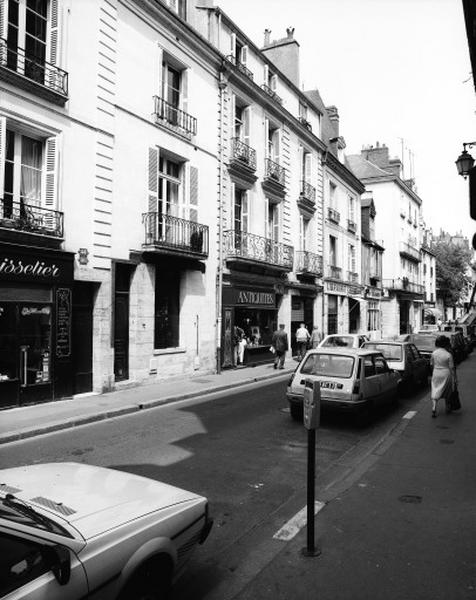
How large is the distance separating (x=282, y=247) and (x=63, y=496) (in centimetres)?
2010

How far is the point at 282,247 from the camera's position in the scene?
2275cm

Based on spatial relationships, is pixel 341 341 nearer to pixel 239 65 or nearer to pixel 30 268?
pixel 239 65

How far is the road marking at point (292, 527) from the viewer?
15.4 ft

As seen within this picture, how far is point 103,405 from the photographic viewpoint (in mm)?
11445

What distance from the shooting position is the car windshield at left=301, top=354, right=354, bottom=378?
981 centimetres

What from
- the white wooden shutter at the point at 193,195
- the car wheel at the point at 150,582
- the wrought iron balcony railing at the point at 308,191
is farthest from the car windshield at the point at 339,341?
the car wheel at the point at 150,582

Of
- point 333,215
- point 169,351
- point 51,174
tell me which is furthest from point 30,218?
point 333,215

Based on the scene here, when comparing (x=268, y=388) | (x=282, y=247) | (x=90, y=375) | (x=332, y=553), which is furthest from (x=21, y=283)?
(x=282, y=247)

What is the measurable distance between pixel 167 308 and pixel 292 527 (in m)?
11.9

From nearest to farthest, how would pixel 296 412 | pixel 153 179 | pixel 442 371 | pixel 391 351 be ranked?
pixel 296 412 < pixel 442 371 < pixel 391 351 < pixel 153 179

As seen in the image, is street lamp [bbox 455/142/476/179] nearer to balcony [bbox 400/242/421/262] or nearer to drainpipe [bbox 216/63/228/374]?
drainpipe [bbox 216/63/228/374]

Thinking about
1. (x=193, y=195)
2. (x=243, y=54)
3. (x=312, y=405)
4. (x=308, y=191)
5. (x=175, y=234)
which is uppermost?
(x=243, y=54)

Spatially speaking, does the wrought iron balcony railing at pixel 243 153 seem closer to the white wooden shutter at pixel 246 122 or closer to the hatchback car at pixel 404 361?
the white wooden shutter at pixel 246 122

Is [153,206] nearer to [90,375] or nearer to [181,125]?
[181,125]
